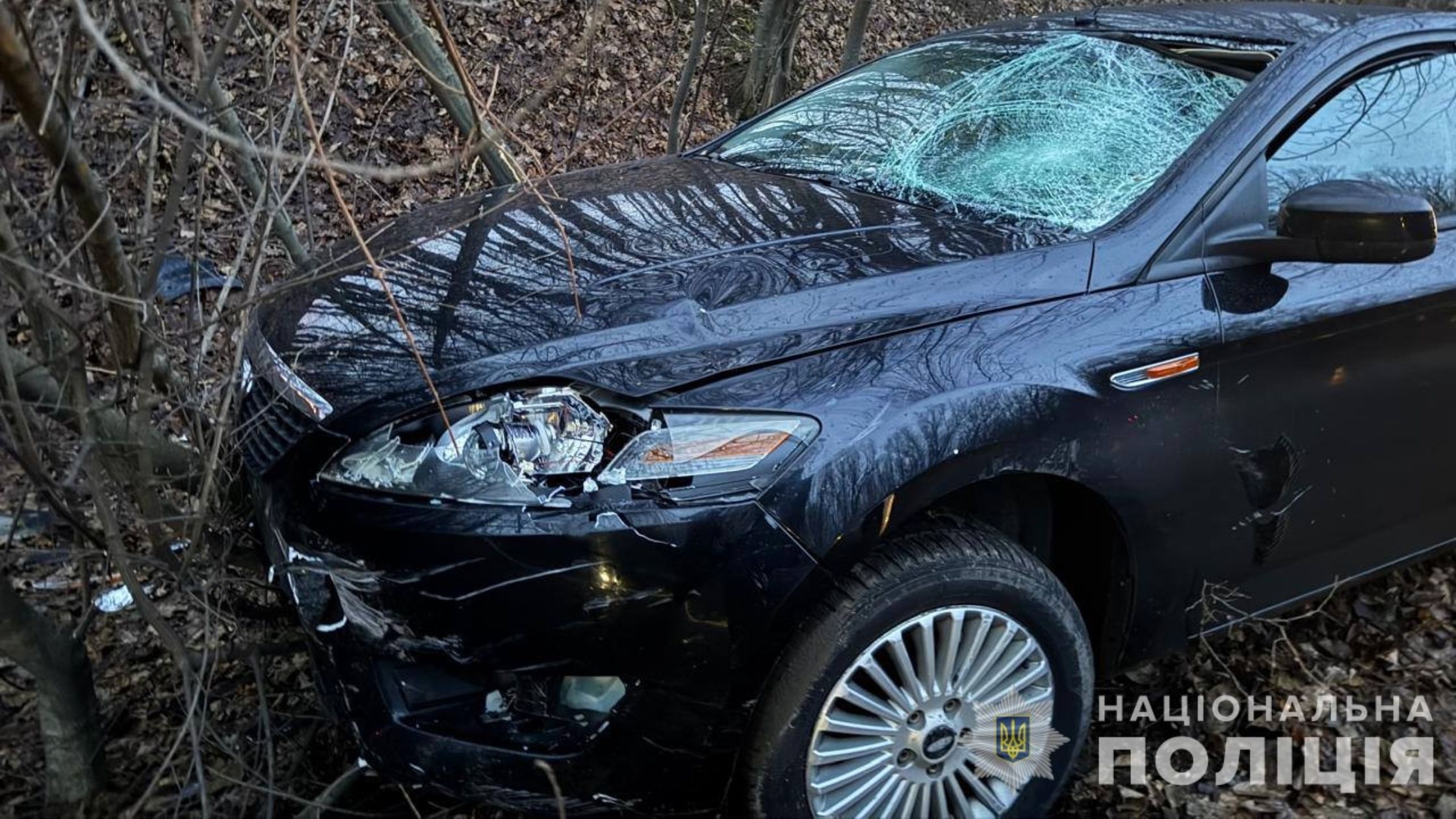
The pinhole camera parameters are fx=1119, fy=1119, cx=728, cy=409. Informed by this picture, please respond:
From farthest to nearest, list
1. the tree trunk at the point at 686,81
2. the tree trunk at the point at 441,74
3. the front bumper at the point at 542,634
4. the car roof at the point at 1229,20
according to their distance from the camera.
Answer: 1. the tree trunk at the point at 686,81
2. the car roof at the point at 1229,20
3. the tree trunk at the point at 441,74
4. the front bumper at the point at 542,634

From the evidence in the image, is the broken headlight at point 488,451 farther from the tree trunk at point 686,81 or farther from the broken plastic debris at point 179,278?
the tree trunk at point 686,81

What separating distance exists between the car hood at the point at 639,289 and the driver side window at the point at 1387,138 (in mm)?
724

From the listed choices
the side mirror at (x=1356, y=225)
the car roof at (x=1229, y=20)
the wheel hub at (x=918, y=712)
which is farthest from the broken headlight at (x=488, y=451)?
the car roof at (x=1229, y=20)

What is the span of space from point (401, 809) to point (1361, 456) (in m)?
2.46

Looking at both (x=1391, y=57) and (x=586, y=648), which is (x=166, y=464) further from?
(x=1391, y=57)

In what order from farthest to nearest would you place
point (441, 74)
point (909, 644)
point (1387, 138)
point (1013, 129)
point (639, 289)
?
point (441, 74), point (1013, 129), point (1387, 138), point (639, 289), point (909, 644)

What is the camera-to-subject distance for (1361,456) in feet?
9.16

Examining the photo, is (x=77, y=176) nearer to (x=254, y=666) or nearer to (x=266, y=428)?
(x=266, y=428)

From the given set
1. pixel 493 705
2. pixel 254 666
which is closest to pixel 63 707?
pixel 254 666

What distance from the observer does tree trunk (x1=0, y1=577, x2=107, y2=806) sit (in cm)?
233

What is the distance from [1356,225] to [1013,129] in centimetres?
90

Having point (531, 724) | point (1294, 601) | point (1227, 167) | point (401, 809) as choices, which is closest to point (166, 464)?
point (401, 809)

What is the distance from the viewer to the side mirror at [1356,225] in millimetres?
2451

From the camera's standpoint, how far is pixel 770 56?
6.53 m
